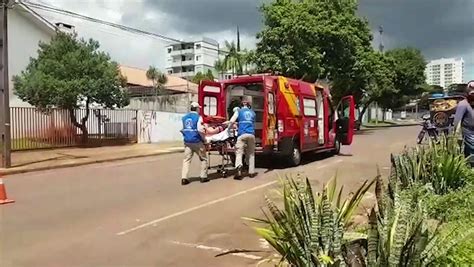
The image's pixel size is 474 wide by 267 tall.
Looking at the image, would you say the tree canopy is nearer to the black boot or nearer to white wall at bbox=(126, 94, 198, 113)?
white wall at bbox=(126, 94, 198, 113)

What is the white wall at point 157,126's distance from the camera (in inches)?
1094

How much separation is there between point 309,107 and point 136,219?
28.6 ft

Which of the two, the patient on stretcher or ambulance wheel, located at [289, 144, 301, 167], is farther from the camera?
ambulance wheel, located at [289, 144, 301, 167]

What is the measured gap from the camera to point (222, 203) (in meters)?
9.11

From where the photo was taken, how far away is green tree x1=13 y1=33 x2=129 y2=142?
73.8 ft

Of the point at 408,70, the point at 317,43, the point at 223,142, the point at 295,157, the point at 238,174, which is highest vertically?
the point at 408,70

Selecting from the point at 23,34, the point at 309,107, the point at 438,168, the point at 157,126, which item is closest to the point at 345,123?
the point at 309,107

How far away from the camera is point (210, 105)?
1466 centimetres

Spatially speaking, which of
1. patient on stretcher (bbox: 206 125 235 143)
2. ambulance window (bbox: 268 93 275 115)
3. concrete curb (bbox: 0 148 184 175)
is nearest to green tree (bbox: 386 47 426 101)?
concrete curb (bbox: 0 148 184 175)

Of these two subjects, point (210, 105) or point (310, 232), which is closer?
point (310, 232)

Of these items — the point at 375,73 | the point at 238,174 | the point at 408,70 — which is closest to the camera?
the point at 238,174

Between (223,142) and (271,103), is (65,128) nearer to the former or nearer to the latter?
(223,142)

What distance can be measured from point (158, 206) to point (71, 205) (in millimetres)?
1661

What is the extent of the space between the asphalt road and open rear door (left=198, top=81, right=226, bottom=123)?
180 cm
